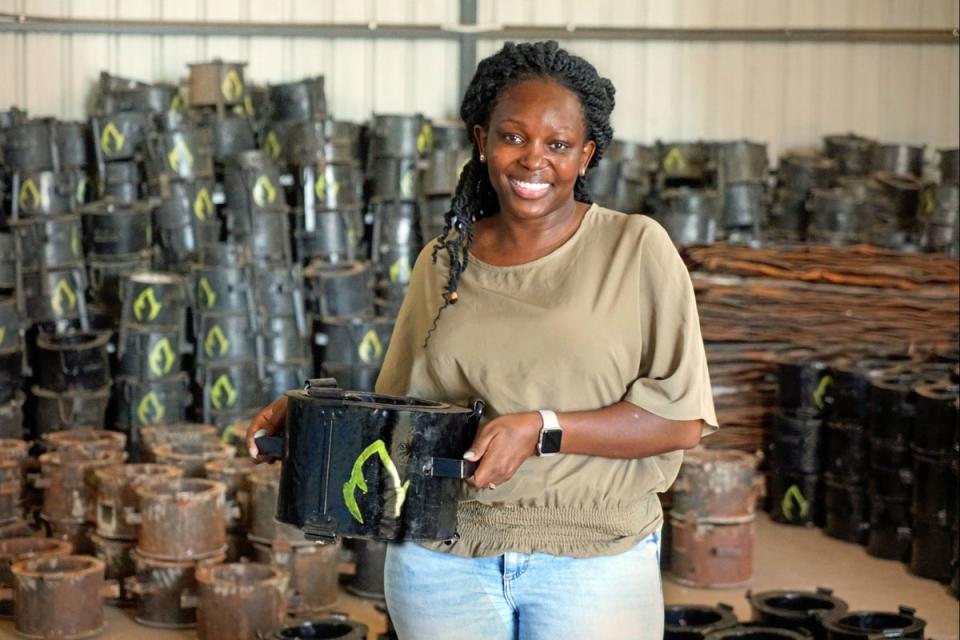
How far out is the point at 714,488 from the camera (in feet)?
22.5

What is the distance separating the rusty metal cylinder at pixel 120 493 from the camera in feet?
20.9

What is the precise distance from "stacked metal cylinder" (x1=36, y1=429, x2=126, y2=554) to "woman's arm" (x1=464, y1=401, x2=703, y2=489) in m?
4.63

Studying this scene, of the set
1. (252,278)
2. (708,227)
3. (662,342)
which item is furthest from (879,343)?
(662,342)

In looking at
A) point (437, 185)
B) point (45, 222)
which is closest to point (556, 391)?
point (45, 222)

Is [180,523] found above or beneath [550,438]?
beneath

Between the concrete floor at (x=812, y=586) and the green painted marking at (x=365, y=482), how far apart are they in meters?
3.79

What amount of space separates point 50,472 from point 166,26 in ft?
21.4

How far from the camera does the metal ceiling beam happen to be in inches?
495

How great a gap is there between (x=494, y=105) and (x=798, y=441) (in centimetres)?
570

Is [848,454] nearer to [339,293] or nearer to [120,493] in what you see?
[339,293]

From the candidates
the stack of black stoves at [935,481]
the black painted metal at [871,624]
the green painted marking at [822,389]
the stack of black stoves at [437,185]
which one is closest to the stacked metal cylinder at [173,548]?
the black painted metal at [871,624]

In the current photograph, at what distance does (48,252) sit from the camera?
9414 mm

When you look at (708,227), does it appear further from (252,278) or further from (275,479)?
(275,479)

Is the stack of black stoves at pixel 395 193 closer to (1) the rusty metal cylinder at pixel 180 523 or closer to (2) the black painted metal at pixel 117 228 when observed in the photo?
(2) the black painted metal at pixel 117 228
